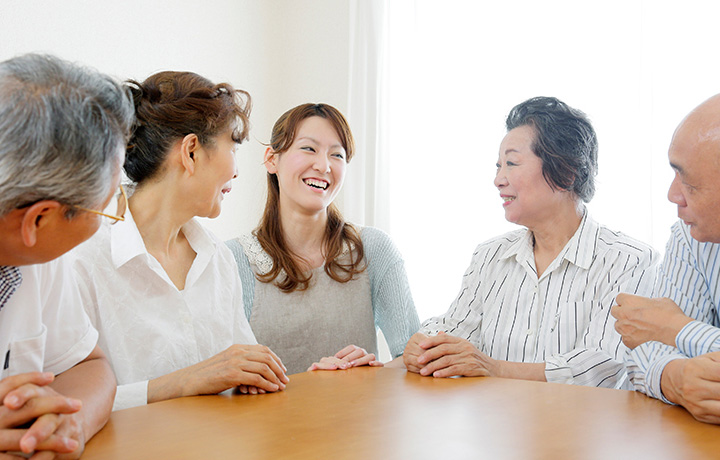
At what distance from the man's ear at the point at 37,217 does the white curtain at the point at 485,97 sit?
8.62 ft

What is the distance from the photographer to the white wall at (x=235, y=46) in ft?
10.4

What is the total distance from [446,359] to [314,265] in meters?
0.95

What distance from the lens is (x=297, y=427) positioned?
1150 mm

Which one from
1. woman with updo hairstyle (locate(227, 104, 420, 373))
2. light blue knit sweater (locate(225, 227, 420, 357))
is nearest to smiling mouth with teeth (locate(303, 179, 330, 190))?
woman with updo hairstyle (locate(227, 104, 420, 373))

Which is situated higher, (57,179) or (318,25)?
(318,25)

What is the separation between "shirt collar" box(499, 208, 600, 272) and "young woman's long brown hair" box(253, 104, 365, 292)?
2.06 ft

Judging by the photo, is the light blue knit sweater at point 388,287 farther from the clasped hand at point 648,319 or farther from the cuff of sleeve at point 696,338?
the cuff of sleeve at point 696,338

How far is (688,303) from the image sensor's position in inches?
59.4

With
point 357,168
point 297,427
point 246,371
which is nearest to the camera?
point 297,427

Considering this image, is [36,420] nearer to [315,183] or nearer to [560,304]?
[560,304]

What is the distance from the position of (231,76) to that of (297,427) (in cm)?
326

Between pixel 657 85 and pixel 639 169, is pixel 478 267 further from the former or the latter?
pixel 657 85

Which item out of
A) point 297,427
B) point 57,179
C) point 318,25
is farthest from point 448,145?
point 57,179

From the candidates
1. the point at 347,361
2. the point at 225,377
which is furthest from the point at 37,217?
the point at 347,361
